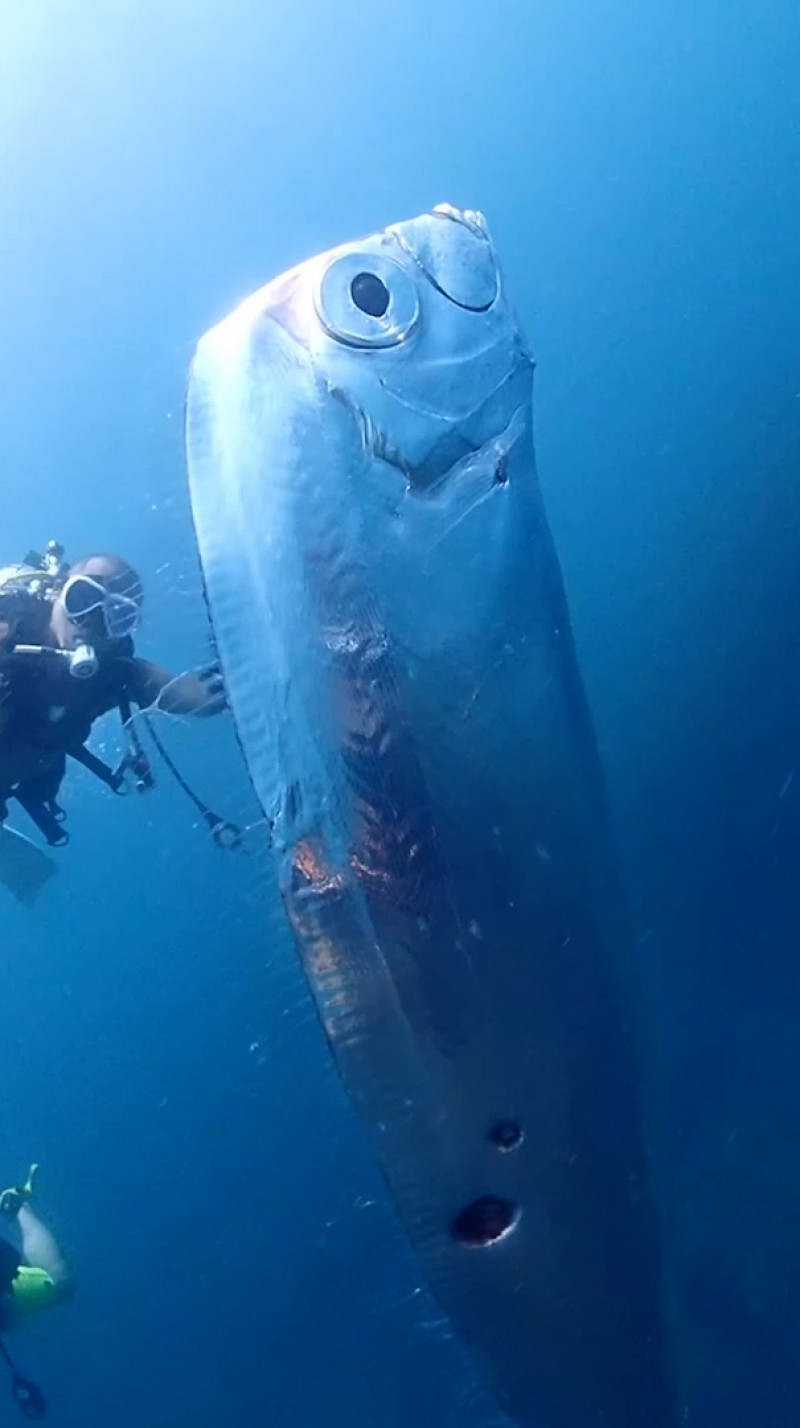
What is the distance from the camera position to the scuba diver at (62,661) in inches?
167

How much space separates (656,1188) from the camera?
6.52ft

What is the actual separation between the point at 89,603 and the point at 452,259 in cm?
294

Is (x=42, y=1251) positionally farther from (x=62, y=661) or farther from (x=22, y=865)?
(x=62, y=661)

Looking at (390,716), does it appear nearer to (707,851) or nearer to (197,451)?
(197,451)

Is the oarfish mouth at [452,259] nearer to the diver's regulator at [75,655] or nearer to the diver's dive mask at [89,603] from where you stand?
the diver's dive mask at [89,603]

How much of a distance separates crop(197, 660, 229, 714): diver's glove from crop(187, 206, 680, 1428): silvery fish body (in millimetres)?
199

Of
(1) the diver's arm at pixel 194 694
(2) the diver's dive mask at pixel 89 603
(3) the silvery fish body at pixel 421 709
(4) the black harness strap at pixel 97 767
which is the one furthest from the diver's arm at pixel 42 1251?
(3) the silvery fish body at pixel 421 709

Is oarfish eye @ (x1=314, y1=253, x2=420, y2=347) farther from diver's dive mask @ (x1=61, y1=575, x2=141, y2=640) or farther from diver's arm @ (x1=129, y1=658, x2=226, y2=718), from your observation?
diver's dive mask @ (x1=61, y1=575, x2=141, y2=640)

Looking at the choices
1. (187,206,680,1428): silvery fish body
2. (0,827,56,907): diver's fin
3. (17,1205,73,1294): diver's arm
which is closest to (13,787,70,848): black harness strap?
(0,827,56,907): diver's fin

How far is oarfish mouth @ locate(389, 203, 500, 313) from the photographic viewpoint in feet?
5.25

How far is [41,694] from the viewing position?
445 centimetres

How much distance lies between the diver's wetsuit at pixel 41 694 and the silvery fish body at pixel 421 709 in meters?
2.92

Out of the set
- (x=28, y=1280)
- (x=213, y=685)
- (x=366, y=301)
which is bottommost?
(x=28, y=1280)

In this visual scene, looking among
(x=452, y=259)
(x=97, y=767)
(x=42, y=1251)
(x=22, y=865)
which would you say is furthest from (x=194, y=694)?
(x=42, y=1251)
